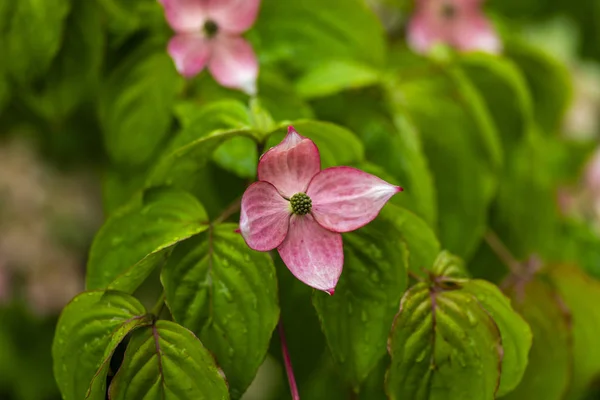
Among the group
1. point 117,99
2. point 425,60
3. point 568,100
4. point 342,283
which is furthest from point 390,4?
point 342,283

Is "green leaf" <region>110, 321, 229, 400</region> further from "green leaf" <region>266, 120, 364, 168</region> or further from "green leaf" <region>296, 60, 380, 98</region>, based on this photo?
"green leaf" <region>296, 60, 380, 98</region>

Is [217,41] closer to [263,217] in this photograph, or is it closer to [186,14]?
[186,14]

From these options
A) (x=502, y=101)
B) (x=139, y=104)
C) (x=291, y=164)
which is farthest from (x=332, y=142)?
(x=502, y=101)

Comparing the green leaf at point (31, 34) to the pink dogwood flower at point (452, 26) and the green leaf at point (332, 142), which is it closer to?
the green leaf at point (332, 142)

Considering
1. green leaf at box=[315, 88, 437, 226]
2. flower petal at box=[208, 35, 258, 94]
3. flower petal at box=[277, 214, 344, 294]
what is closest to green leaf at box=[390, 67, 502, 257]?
green leaf at box=[315, 88, 437, 226]

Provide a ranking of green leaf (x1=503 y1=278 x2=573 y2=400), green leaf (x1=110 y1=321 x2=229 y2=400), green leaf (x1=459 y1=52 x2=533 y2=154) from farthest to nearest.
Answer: green leaf (x1=459 y1=52 x2=533 y2=154) < green leaf (x1=503 y1=278 x2=573 y2=400) < green leaf (x1=110 y1=321 x2=229 y2=400)

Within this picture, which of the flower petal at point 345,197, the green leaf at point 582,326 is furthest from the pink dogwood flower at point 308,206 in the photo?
the green leaf at point 582,326
